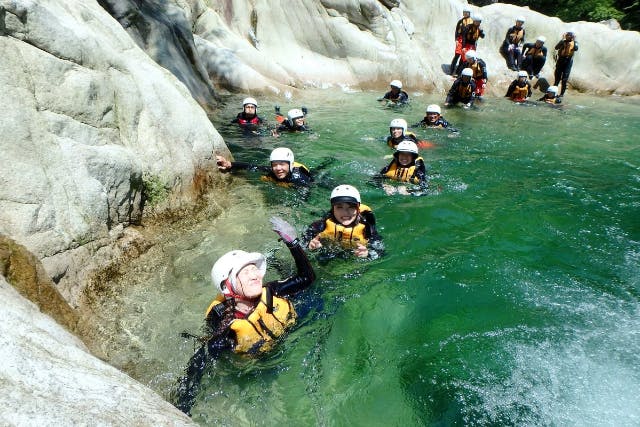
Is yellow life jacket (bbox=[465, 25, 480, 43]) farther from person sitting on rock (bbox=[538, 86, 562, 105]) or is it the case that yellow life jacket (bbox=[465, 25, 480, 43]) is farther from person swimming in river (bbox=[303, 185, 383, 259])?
person swimming in river (bbox=[303, 185, 383, 259])

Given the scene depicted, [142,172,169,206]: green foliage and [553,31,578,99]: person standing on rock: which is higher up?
[142,172,169,206]: green foliage

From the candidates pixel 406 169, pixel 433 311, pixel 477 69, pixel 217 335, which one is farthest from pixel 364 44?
pixel 217 335

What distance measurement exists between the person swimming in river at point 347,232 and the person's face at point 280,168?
Result: 1.80m

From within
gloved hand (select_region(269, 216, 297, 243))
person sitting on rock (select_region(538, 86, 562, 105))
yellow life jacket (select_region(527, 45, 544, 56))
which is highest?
gloved hand (select_region(269, 216, 297, 243))

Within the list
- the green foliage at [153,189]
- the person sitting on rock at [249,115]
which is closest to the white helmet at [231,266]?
the green foliage at [153,189]

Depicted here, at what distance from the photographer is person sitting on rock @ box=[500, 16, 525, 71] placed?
2052 cm

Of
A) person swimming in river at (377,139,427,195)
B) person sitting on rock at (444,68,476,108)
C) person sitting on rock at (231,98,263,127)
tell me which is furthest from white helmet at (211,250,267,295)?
person sitting on rock at (444,68,476,108)

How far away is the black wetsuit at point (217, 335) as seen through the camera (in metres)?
3.54

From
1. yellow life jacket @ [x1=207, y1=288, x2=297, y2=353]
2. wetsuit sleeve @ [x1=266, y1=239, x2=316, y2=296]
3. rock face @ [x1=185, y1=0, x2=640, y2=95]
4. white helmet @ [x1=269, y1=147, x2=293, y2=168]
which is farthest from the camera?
rock face @ [x1=185, y1=0, x2=640, y2=95]

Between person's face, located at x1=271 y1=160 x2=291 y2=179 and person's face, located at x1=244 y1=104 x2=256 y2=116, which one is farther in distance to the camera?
person's face, located at x1=244 y1=104 x2=256 y2=116

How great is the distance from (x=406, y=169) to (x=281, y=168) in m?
2.14

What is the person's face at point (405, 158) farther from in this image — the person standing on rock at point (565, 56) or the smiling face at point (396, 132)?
the person standing on rock at point (565, 56)

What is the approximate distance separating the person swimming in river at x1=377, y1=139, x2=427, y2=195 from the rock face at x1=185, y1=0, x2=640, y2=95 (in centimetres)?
844

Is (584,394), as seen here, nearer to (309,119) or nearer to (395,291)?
(395,291)
